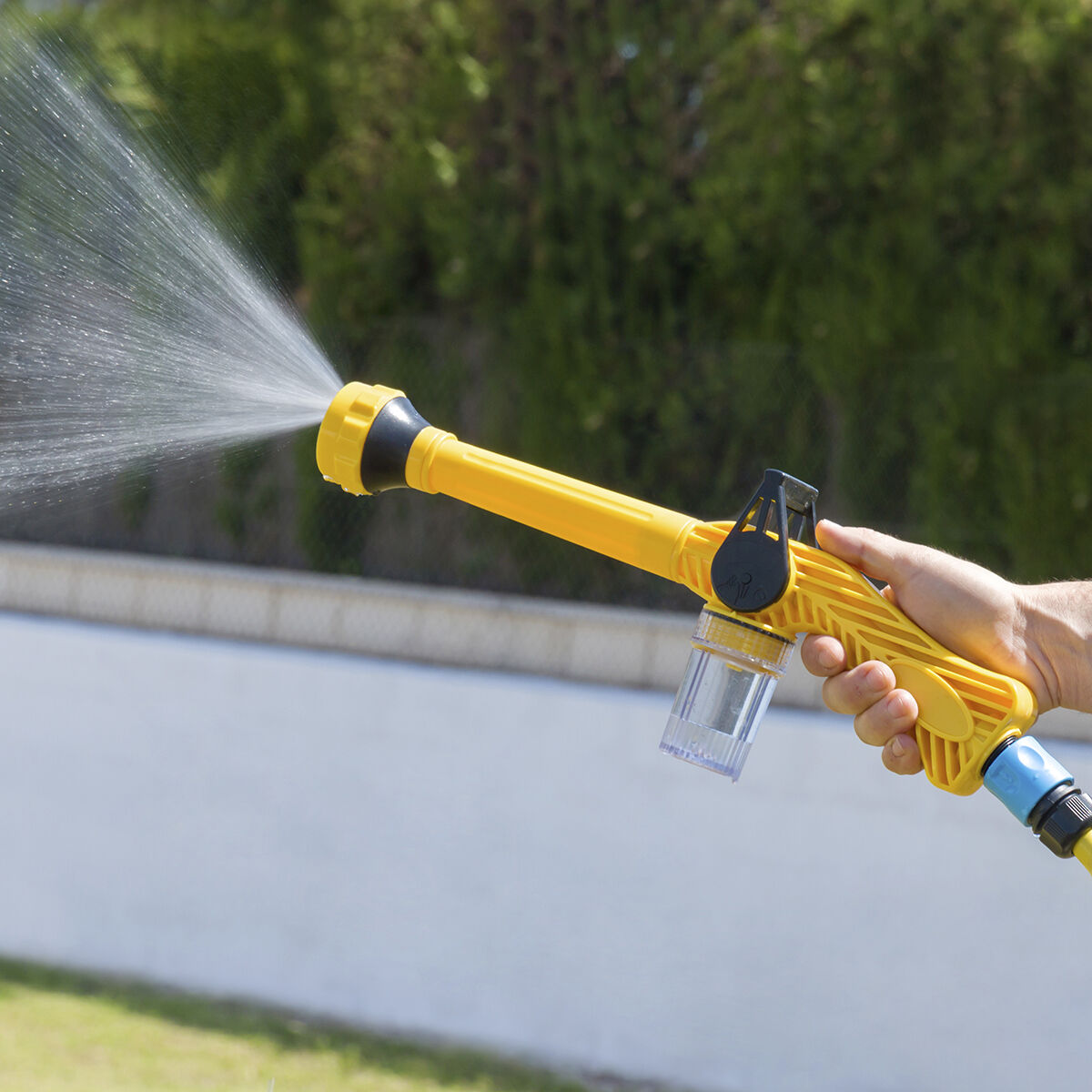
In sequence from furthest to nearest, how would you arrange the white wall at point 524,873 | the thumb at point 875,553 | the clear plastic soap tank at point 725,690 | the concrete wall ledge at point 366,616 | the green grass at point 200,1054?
the concrete wall ledge at point 366,616, the green grass at point 200,1054, the white wall at point 524,873, the thumb at point 875,553, the clear plastic soap tank at point 725,690

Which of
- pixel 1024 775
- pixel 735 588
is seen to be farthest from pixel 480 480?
pixel 1024 775

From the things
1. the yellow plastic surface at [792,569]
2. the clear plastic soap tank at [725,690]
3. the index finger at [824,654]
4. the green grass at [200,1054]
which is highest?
the yellow plastic surface at [792,569]

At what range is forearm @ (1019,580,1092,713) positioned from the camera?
1759mm

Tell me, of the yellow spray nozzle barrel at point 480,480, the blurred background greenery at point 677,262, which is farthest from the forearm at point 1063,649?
the blurred background greenery at point 677,262

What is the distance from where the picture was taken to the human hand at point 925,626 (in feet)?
5.16

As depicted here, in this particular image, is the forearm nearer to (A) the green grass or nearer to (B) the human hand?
(B) the human hand

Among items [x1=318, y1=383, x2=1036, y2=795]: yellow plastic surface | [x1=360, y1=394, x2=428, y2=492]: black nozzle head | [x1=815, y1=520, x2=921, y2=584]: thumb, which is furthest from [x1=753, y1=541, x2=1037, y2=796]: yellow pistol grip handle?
[x1=360, y1=394, x2=428, y2=492]: black nozzle head

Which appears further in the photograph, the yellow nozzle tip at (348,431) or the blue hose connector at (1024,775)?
the yellow nozzle tip at (348,431)

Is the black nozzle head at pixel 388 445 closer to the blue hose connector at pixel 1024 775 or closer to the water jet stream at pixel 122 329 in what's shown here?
the water jet stream at pixel 122 329

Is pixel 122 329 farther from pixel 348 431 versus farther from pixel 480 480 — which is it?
pixel 480 480

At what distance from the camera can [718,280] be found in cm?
497

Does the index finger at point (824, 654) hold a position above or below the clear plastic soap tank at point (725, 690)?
above

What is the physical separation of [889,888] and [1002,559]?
4.73 ft

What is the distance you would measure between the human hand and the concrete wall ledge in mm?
2164
